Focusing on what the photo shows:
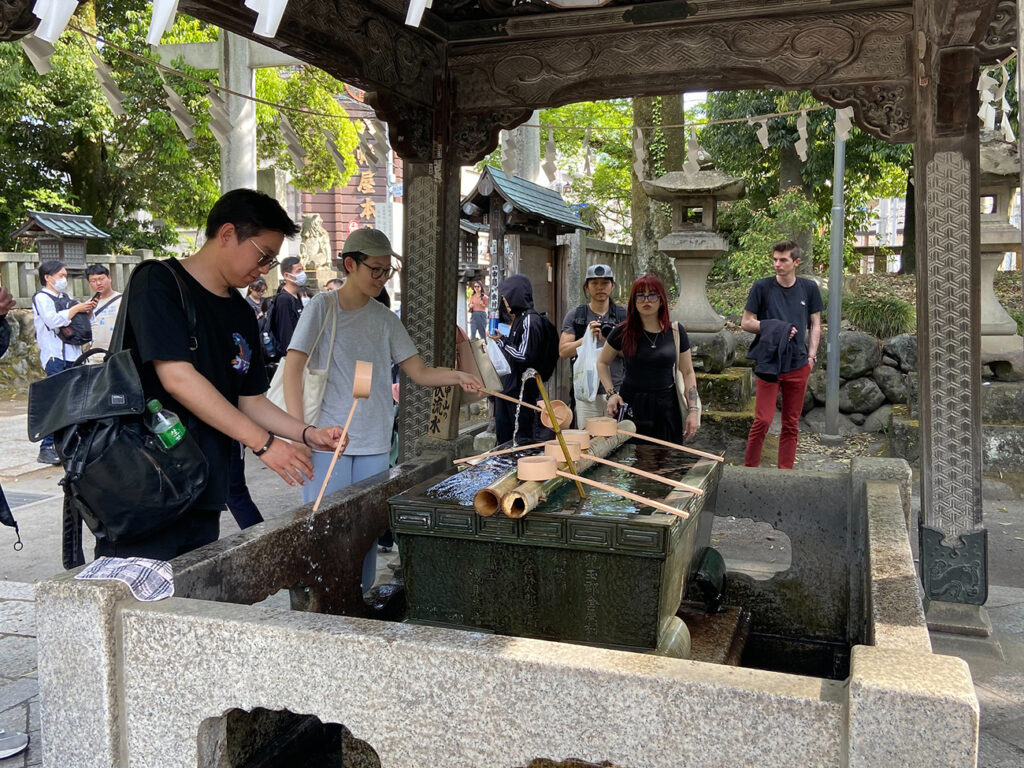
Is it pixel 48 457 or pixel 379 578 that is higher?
pixel 48 457

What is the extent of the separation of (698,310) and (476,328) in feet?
14.0

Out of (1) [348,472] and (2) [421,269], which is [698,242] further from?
(1) [348,472]

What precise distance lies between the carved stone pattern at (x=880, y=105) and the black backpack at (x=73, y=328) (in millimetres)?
6960

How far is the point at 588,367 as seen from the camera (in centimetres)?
632

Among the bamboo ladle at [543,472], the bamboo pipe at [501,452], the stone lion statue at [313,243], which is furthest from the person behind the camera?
the stone lion statue at [313,243]

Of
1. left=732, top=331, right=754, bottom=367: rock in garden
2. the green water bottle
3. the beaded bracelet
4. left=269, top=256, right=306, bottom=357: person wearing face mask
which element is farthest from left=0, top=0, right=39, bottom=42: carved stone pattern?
left=732, top=331, right=754, bottom=367: rock in garden

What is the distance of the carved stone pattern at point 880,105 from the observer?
424cm

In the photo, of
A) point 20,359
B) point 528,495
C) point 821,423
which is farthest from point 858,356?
point 20,359

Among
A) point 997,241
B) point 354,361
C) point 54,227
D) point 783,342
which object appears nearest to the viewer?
point 354,361

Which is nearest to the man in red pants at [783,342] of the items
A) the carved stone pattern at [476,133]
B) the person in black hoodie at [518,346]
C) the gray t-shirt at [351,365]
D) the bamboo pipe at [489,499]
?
the person in black hoodie at [518,346]

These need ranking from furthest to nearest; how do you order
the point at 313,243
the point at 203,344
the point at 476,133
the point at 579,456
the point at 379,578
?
the point at 313,243 → the point at 476,133 → the point at 379,578 → the point at 579,456 → the point at 203,344

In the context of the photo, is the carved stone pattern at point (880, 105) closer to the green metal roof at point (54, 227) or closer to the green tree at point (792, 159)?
Result: the green tree at point (792, 159)

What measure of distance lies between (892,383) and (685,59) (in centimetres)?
617

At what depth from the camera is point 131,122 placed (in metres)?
15.6
